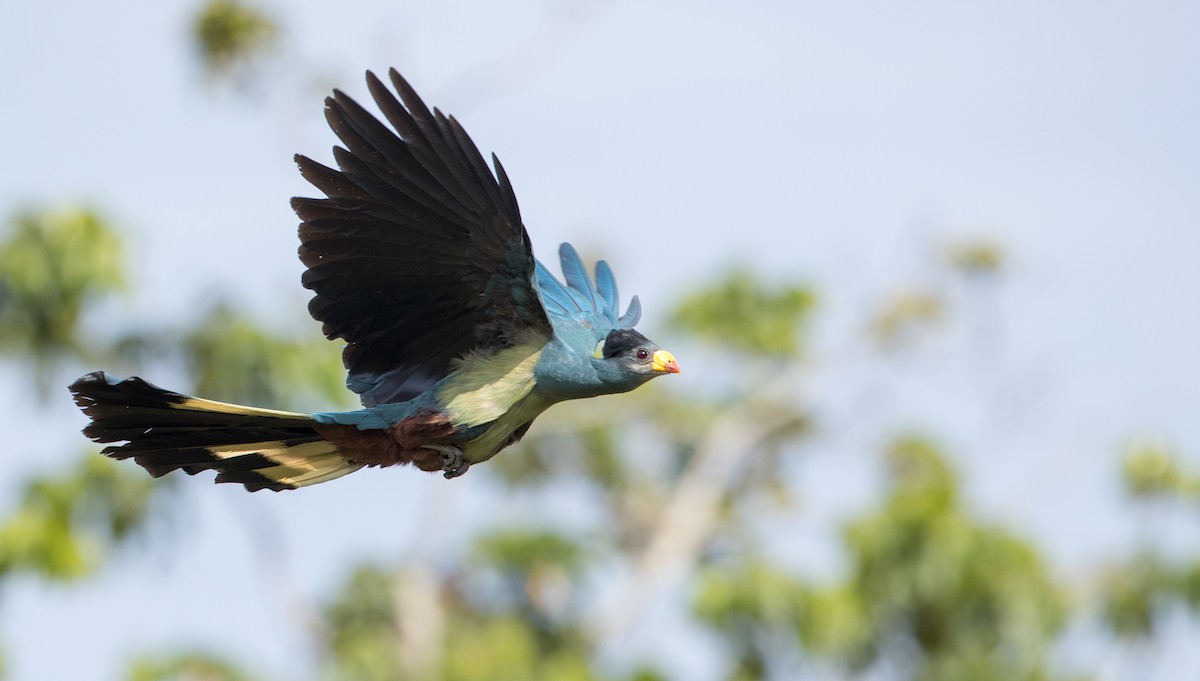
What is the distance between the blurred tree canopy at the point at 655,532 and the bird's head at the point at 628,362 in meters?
13.0

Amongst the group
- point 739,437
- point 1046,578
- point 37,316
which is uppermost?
point 37,316

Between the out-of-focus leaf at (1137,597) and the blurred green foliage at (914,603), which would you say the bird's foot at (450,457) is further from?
the out-of-focus leaf at (1137,597)

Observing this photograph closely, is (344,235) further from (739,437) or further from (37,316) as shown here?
(739,437)

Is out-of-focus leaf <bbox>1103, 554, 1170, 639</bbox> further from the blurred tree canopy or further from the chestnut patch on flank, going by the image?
the chestnut patch on flank

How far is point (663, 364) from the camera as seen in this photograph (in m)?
7.54

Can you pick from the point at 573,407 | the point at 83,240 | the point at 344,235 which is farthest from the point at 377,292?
the point at 573,407

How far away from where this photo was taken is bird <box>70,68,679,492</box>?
23.4 feet

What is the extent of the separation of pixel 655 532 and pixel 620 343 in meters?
23.8

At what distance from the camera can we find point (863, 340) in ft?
95.7

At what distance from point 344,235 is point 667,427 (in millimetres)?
23665

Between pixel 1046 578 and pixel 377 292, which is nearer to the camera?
pixel 377 292

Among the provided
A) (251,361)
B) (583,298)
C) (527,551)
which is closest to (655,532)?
(527,551)

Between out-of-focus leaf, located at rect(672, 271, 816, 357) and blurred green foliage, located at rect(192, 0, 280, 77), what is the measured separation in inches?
315

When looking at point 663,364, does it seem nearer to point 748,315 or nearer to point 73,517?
point 73,517
